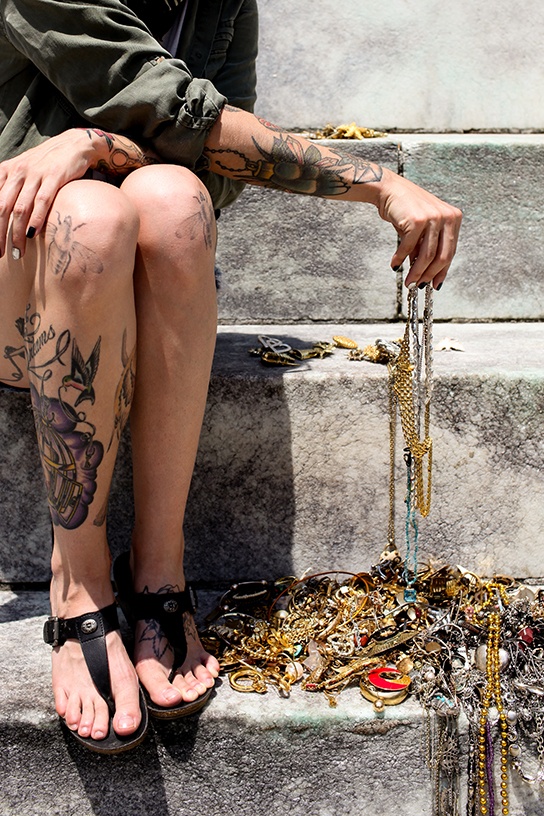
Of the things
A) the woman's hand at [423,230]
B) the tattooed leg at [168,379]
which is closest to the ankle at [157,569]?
the tattooed leg at [168,379]

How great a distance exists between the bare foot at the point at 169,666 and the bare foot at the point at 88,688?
0.11ft

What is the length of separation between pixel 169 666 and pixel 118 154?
0.97m

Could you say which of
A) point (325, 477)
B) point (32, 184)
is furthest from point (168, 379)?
point (325, 477)

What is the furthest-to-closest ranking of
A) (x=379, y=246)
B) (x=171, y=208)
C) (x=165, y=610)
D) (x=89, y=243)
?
(x=379, y=246)
(x=165, y=610)
(x=171, y=208)
(x=89, y=243)

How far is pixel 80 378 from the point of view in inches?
56.1

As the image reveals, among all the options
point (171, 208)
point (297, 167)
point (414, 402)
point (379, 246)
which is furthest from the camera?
point (379, 246)

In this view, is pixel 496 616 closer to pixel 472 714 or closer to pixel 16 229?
pixel 472 714

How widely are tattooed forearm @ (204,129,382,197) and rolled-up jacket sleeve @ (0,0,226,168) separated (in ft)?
0.40

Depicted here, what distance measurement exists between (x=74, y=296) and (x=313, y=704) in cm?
85

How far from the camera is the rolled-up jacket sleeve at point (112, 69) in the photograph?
4.92 ft

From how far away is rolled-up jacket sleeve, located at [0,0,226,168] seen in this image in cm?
150

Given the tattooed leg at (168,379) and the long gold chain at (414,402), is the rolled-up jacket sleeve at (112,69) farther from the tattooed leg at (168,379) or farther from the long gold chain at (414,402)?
the long gold chain at (414,402)

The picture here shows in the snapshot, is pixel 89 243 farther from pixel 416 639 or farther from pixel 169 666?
pixel 416 639

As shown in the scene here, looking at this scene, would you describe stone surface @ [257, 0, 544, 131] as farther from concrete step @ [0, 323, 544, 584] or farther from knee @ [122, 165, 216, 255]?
knee @ [122, 165, 216, 255]
